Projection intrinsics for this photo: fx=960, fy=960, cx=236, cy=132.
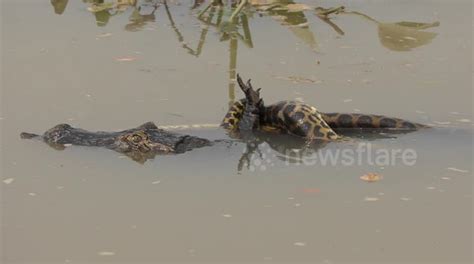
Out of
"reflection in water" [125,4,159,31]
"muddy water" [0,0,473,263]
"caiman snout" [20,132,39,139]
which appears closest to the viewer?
"muddy water" [0,0,473,263]

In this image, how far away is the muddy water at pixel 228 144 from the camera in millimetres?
6582

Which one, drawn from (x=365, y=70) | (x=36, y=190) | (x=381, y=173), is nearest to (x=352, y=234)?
(x=381, y=173)

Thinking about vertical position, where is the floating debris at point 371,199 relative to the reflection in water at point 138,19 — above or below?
below

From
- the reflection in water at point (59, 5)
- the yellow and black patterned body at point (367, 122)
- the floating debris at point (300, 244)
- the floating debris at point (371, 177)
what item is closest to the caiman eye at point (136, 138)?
the yellow and black patterned body at point (367, 122)

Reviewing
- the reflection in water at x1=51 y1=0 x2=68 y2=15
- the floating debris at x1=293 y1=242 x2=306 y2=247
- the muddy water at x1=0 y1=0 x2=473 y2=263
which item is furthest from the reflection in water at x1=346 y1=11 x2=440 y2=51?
the floating debris at x1=293 y1=242 x2=306 y2=247

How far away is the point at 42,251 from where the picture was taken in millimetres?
6414

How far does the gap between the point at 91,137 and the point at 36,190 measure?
114cm

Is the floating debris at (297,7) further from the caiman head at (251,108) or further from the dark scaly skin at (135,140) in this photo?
the dark scaly skin at (135,140)

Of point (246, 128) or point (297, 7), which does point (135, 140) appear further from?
point (297, 7)

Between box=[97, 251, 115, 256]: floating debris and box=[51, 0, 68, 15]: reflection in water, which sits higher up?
box=[51, 0, 68, 15]: reflection in water

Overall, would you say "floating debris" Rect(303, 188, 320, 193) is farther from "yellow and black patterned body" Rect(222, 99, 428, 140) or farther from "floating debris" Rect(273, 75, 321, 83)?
"floating debris" Rect(273, 75, 321, 83)

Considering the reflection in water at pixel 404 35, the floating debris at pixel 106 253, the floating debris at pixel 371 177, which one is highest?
the reflection in water at pixel 404 35

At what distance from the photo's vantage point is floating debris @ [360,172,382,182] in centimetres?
775

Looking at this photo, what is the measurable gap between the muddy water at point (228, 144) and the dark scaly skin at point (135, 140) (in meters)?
0.13
